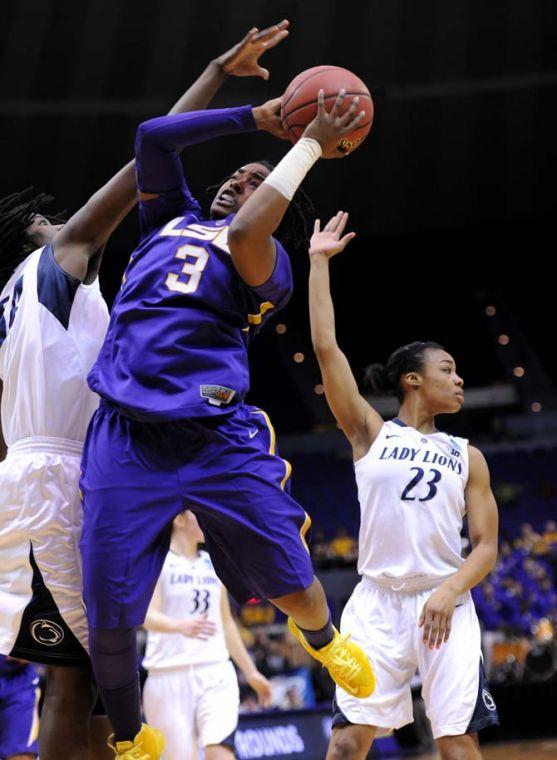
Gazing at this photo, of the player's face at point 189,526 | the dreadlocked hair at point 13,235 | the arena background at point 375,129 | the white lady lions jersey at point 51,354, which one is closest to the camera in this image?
the white lady lions jersey at point 51,354

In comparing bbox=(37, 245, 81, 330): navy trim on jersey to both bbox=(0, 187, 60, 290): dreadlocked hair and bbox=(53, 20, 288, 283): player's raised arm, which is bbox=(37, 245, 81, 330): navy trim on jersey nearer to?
bbox=(53, 20, 288, 283): player's raised arm

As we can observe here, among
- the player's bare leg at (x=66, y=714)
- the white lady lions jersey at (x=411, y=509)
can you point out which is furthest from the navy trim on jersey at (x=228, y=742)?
the player's bare leg at (x=66, y=714)

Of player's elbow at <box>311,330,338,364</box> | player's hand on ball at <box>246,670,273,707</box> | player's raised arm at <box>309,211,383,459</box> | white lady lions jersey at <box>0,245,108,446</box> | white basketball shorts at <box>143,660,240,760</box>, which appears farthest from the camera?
player's hand on ball at <box>246,670,273,707</box>

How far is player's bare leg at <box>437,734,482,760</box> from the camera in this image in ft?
13.3

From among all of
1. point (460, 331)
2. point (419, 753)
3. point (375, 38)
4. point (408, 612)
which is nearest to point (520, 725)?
point (419, 753)

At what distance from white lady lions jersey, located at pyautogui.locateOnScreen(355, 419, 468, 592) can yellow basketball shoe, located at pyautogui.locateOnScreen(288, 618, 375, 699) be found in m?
0.96

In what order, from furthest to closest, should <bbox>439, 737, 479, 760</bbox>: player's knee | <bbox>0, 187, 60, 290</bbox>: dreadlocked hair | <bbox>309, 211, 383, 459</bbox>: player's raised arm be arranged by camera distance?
<bbox>309, 211, 383, 459</bbox>: player's raised arm < <bbox>439, 737, 479, 760</bbox>: player's knee < <bbox>0, 187, 60, 290</bbox>: dreadlocked hair

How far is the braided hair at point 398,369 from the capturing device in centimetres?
495

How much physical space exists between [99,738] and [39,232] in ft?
6.17

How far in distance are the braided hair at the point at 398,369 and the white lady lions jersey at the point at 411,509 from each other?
37 centimetres

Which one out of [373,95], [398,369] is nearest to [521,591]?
[373,95]

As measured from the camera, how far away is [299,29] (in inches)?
573

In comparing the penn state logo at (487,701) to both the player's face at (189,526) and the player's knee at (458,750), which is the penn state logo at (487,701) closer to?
the player's knee at (458,750)

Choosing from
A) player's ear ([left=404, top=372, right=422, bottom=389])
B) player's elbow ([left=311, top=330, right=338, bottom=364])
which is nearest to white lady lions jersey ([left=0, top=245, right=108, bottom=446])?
player's elbow ([left=311, top=330, right=338, bottom=364])
